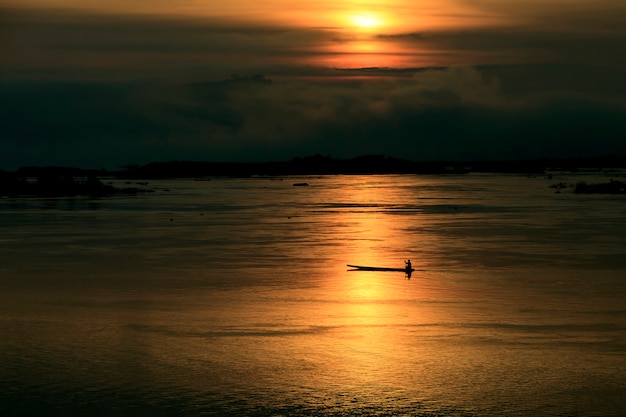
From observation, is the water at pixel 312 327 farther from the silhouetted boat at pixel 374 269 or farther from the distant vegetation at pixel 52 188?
the distant vegetation at pixel 52 188

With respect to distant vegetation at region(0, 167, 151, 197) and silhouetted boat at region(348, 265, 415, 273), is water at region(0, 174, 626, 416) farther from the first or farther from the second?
distant vegetation at region(0, 167, 151, 197)

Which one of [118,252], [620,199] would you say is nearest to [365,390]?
[118,252]

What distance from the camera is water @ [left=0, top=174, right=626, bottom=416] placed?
1437 cm

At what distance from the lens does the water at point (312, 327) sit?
14367 mm

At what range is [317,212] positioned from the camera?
66375 millimetres

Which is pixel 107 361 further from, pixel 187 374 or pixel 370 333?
pixel 370 333

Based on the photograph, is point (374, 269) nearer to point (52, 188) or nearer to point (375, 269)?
point (375, 269)

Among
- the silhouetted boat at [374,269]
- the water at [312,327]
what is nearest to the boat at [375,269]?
the silhouetted boat at [374,269]

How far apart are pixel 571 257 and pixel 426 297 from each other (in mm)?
11779

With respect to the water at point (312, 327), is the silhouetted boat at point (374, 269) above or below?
above

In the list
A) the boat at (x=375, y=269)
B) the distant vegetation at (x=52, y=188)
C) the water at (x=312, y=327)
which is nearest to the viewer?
the water at (x=312, y=327)

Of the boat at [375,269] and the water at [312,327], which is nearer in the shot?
the water at [312,327]

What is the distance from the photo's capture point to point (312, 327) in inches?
790

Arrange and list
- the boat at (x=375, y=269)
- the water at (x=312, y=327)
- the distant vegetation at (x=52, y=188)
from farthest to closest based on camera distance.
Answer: the distant vegetation at (x=52, y=188) → the boat at (x=375, y=269) → the water at (x=312, y=327)
